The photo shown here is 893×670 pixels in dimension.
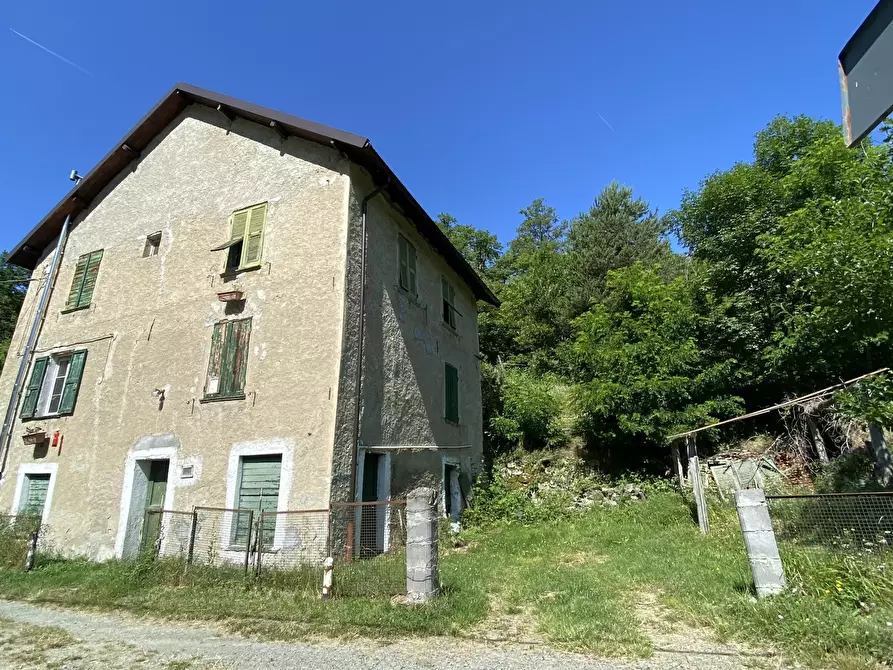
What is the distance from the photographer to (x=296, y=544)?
7.75 meters

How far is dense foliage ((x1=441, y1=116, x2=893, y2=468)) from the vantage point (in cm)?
847

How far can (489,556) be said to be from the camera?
8656mm

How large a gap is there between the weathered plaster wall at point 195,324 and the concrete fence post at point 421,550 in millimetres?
2393

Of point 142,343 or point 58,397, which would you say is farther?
point 58,397

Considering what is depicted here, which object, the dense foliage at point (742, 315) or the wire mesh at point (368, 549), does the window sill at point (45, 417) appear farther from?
the dense foliage at point (742, 315)

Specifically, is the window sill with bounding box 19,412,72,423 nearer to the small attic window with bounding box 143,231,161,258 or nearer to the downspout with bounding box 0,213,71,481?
the downspout with bounding box 0,213,71,481

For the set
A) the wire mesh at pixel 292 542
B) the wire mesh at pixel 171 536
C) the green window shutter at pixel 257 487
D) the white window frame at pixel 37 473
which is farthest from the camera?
the white window frame at pixel 37 473

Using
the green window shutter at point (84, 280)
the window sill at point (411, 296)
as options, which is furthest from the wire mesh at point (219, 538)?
the green window shutter at point (84, 280)

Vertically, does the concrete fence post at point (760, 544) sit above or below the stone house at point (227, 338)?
below

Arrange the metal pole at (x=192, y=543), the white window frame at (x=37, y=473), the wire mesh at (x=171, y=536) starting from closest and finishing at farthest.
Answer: the metal pole at (x=192, y=543)
the wire mesh at (x=171, y=536)
the white window frame at (x=37, y=473)

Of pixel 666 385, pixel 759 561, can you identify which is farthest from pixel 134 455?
pixel 666 385

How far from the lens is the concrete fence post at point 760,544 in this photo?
5.32m

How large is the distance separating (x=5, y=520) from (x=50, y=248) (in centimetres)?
738

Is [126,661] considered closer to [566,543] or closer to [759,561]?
[759,561]
